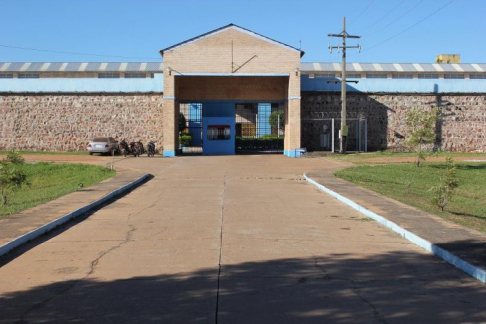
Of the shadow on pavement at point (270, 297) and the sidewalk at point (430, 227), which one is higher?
the sidewalk at point (430, 227)

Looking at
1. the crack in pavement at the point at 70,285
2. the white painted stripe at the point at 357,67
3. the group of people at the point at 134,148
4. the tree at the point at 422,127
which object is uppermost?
the white painted stripe at the point at 357,67

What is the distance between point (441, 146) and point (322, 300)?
3708 centimetres

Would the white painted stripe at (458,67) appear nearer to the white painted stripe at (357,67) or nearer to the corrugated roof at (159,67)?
the corrugated roof at (159,67)

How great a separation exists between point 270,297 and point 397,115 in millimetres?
36354

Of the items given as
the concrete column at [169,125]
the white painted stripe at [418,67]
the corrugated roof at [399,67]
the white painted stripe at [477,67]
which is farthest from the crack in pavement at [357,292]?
the white painted stripe at [477,67]

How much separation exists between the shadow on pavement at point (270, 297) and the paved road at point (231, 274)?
13 mm

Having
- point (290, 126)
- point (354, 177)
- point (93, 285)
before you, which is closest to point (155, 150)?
point (290, 126)

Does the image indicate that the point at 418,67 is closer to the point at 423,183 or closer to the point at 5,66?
the point at 423,183

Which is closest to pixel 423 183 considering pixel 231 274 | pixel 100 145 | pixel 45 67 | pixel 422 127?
pixel 422 127

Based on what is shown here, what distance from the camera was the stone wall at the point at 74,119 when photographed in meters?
39.4

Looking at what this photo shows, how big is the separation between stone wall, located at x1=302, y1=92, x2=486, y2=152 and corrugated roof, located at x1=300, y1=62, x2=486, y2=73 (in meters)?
26.2

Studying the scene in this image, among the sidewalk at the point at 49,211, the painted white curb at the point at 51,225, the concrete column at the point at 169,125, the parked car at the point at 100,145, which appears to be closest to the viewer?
the painted white curb at the point at 51,225

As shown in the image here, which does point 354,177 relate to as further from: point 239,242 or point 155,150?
point 155,150

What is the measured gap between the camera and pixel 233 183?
66.4ft
